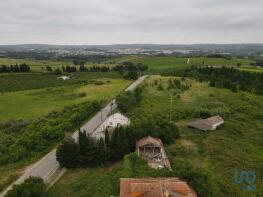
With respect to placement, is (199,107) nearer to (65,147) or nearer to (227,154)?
(227,154)

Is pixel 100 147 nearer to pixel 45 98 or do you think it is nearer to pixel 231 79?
pixel 45 98

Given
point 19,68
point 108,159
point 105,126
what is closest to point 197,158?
point 108,159

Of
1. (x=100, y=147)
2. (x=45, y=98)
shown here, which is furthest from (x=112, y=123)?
(x=45, y=98)

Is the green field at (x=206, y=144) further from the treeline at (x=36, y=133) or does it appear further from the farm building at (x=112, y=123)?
the treeline at (x=36, y=133)

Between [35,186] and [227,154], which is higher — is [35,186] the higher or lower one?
the higher one

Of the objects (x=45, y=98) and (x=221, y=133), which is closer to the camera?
(x=221, y=133)

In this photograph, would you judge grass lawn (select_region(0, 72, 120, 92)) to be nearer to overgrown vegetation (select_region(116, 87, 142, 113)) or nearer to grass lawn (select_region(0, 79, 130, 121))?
grass lawn (select_region(0, 79, 130, 121))
